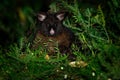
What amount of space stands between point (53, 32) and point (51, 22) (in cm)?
20

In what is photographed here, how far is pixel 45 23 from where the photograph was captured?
20.1 feet

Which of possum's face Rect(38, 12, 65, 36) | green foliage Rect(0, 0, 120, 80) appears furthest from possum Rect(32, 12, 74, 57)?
green foliage Rect(0, 0, 120, 80)

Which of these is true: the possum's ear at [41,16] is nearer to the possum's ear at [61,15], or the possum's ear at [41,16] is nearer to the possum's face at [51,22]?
the possum's face at [51,22]

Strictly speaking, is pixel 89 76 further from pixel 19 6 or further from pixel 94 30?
pixel 19 6

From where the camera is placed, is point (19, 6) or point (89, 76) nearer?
point (19, 6)

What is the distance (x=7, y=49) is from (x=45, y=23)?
1.27m

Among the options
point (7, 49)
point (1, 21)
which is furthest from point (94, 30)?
point (1, 21)

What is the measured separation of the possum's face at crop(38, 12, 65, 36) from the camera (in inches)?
239

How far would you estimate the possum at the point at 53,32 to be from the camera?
5.99 m

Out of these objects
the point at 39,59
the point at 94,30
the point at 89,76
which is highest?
the point at 94,30

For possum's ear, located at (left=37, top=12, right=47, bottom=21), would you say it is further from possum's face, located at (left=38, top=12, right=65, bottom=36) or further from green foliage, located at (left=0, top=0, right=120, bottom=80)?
green foliage, located at (left=0, top=0, right=120, bottom=80)

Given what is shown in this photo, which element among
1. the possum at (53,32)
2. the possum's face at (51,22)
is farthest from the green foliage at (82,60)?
the possum's face at (51,22)

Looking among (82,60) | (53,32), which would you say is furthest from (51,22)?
(82,60)

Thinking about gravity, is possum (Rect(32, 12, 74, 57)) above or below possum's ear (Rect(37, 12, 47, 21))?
below
